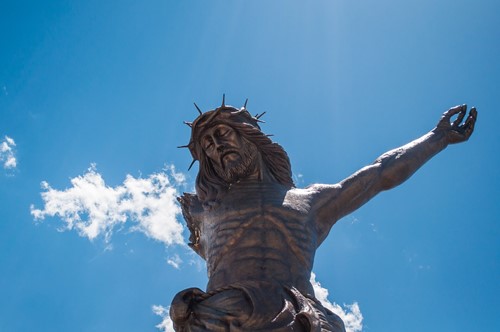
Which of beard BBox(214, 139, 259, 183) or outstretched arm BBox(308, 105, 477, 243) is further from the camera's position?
beard BBox(214, 139, 259, 183)

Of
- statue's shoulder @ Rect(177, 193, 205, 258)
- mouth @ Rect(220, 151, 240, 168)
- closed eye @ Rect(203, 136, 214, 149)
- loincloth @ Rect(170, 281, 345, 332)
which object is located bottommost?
loincloth @ Rect(170, 281, 345, 332)

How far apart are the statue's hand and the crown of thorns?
3022mm

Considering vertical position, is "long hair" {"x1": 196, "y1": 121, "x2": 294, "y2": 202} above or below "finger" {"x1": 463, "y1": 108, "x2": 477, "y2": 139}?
below

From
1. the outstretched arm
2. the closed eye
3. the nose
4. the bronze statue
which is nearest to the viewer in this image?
the bronze statue

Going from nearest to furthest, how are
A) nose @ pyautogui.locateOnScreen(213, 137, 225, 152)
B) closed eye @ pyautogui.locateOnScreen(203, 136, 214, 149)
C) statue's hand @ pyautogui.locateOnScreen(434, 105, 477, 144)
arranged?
nose @ pyautogui.locateOnScreen(213, 137, 225, 152)
closed eye @ pyautogui.locateOnScreen(203, 136, 214, 149)
statue's hand @ pyautogui.locateOnScreen(434, 105, 477, 144)

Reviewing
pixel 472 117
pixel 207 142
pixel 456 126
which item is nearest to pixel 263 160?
pixel 207 142

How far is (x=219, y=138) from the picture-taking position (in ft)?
25.2

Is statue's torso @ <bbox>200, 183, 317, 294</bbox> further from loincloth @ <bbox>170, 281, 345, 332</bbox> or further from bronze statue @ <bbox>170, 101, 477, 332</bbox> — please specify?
loincloth @ <bbox>170, 281, 345, 332</bbox>

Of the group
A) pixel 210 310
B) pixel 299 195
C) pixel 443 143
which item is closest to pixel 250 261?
pixel 210 310

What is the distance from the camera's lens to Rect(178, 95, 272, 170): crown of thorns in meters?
7.73

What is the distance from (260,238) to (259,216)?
310 millimetres

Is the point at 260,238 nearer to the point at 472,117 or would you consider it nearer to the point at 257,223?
the point at 257,223

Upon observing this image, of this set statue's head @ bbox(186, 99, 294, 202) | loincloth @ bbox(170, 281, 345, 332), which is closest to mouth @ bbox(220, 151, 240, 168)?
statue's head @ bbox(186, 99, 294, 202)

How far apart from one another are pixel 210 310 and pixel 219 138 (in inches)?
111
